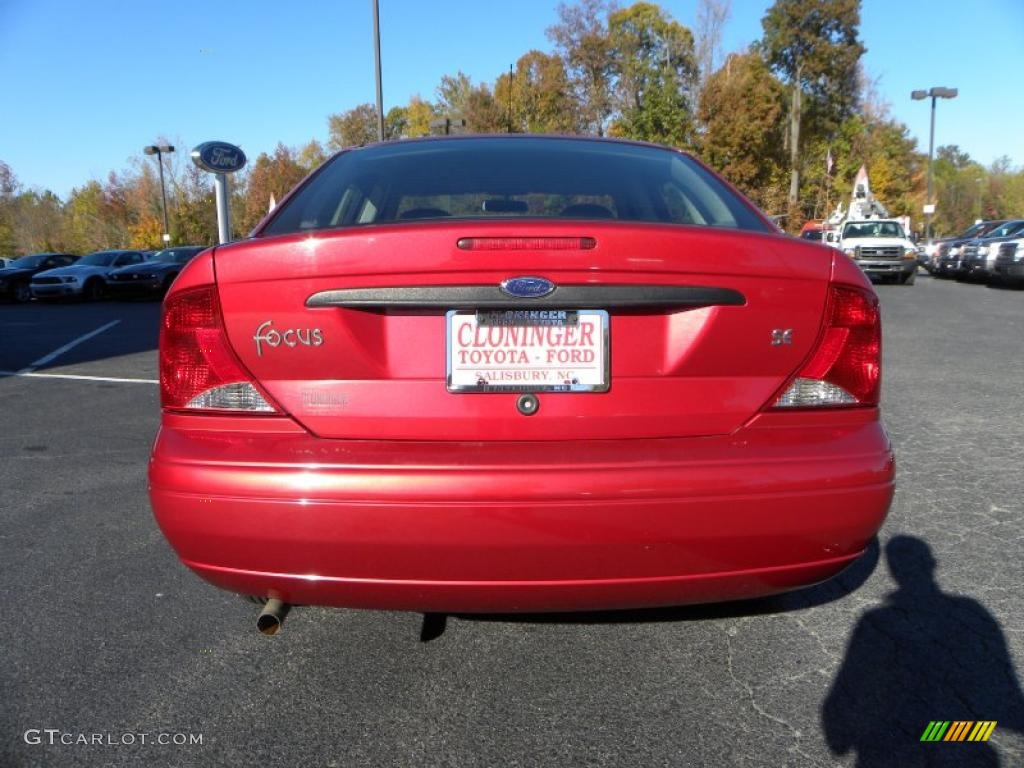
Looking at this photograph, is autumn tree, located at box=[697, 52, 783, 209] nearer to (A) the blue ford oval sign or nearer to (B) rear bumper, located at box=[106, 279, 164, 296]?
(B) rear bumper, located at box=[106, 279, 164, 296]

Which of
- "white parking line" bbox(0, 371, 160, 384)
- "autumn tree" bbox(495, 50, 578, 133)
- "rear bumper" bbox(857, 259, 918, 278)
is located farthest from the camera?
"autumn tree" bbox(495, 50, 578, 133)

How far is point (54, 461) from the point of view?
475 cm

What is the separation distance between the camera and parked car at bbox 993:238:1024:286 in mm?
16312

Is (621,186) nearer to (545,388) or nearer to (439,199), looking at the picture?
(439,199)

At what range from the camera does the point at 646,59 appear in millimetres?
39594

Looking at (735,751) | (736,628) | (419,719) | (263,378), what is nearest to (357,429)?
(263,378)

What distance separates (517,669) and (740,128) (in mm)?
33892

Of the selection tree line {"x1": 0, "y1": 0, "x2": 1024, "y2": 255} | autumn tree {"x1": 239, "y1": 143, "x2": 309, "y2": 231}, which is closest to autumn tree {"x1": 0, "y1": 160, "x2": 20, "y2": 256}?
tree line {"x1": 0, "y1": 0, "x2": 1024, "y2": 255}

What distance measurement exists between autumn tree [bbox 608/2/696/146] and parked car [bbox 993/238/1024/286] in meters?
18.7

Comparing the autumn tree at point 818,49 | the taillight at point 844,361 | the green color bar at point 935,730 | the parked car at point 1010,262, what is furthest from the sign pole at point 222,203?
the autumn tree at point 818,49

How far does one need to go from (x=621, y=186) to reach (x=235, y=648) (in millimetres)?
2034

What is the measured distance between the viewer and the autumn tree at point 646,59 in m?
35.8

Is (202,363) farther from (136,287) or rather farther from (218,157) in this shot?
(136,287)

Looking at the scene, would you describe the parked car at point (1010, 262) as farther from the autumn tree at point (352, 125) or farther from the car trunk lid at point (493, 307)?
the autumn tree at point (352, 125)
